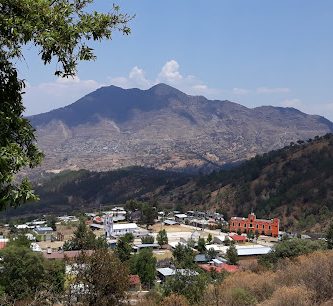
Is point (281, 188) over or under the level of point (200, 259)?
over

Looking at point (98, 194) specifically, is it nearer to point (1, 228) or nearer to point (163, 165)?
point (1, 228)

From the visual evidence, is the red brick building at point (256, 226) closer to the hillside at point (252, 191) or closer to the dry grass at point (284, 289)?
the hillside at point (252, 191)

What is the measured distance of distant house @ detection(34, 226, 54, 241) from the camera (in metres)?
56.4

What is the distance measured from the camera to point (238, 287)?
2130cm

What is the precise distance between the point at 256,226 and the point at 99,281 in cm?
4948

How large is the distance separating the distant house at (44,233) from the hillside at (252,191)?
993 inches

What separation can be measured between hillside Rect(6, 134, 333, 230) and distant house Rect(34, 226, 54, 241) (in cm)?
2521

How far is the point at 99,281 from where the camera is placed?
50.5 ft

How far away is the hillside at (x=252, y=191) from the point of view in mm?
69312

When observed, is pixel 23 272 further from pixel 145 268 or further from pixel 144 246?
pixel 144 246

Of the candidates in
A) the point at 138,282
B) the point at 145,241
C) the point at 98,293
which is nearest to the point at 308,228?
the point at 145,241

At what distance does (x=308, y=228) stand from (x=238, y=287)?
42889 millimetres

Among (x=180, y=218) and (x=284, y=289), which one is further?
(x=180, y=218)

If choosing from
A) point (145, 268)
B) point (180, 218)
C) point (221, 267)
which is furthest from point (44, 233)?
point (145, 268)
